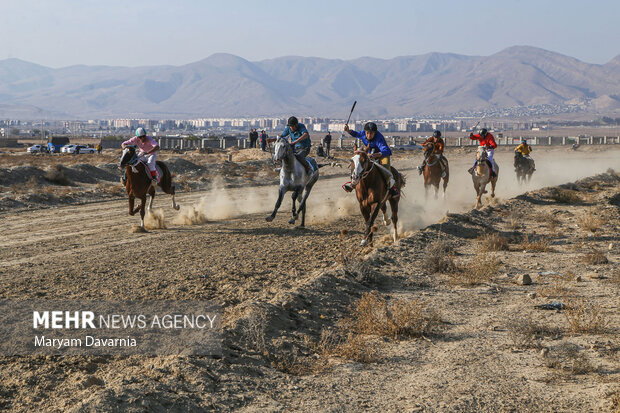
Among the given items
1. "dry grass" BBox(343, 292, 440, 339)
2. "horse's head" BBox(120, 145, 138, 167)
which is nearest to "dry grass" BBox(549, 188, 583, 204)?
"horse's head" BBox(120, 145, 138, 167)

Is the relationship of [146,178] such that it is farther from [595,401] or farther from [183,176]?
[183,176]

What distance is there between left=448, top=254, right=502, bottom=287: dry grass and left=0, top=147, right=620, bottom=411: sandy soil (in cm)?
14

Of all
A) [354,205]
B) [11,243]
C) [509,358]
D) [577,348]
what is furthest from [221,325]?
[354,205]

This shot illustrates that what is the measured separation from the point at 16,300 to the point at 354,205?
14.8m

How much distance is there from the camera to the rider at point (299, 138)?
61.3ft

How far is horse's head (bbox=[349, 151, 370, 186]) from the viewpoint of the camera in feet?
49.2

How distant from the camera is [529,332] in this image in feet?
31.2

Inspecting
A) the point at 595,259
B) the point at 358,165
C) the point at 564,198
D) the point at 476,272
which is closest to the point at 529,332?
the point at 476,272

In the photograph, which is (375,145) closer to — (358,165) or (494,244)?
(358,165)

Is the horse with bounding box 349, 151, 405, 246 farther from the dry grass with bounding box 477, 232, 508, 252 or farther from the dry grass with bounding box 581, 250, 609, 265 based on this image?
the dry grass with bounding box 581, 250, 609, 265

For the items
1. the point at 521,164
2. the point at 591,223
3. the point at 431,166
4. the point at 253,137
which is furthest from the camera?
the point at 253,137

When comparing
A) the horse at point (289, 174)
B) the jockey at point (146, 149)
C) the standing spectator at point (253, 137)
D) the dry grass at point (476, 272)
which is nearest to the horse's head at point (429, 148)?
the horse at point (289, 174)

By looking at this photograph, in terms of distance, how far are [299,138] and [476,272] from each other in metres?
7.03

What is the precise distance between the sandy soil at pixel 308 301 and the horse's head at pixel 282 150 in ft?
6.32
